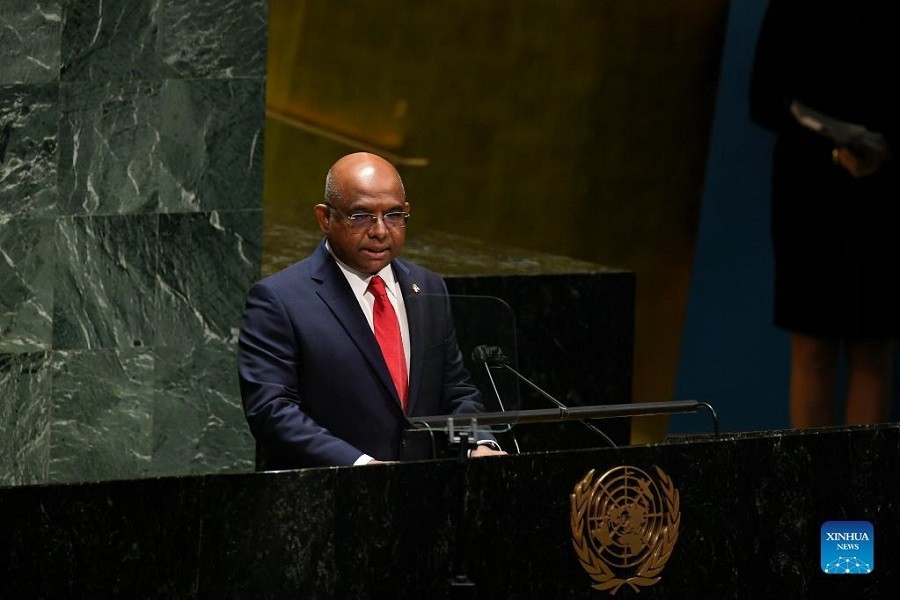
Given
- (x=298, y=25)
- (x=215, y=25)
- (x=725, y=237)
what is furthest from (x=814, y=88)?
(x=215, y=25)

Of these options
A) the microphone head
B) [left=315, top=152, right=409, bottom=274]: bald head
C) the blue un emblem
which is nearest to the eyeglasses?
[left=315, top=152, right=409, bottom=274]: bald head

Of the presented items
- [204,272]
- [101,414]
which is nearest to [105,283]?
[204,272]

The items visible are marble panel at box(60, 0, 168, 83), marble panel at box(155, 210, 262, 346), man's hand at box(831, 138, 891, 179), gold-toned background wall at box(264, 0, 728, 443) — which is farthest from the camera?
gold-toned background wall at box(264, 0, 728, 443)

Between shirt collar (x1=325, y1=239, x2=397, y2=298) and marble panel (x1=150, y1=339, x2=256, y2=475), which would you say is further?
marble panel (x1=150, y1=339, x2=256, y2=475)

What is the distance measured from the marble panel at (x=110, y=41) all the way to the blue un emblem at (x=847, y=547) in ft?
8.63

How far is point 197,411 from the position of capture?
226 inches

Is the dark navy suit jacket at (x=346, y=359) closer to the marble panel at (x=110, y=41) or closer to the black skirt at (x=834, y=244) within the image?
the marble panel at (x=110, y=41)

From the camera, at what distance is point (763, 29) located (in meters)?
7.17

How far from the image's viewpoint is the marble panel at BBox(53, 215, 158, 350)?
5.52m

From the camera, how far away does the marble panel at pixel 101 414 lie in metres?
5.58

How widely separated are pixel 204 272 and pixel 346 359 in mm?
1559

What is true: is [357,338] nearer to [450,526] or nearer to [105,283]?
[450,526]

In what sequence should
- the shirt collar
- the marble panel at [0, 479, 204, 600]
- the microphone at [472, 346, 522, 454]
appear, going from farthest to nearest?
the shirt collar
the microphone at [472, 346, 522, 454]
the marble panel at [0, 479, 204, 600]

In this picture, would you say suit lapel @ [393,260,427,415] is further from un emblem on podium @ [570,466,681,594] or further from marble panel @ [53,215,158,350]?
marble panel @ [53,215,158,350]
